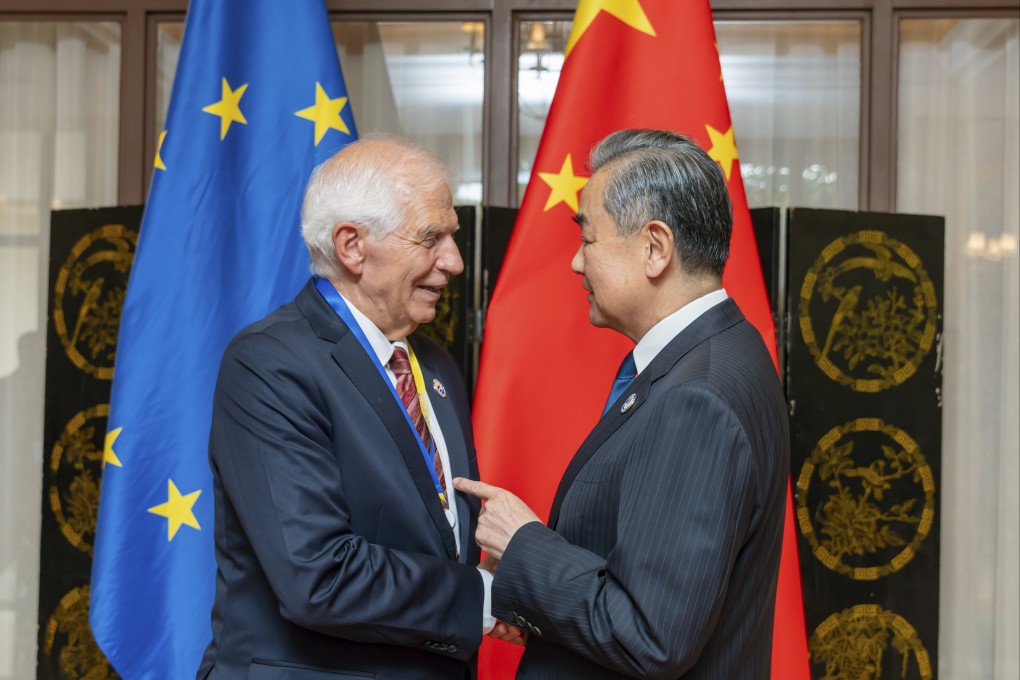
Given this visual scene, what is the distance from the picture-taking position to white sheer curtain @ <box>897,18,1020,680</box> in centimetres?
298

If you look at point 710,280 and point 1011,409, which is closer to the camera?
point 710,280

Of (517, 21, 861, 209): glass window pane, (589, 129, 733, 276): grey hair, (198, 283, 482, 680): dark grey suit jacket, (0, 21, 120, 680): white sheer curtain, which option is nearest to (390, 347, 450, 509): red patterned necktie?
(198, 283, 482, 680): dark grey suit jacket

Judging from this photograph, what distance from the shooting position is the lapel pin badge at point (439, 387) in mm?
1937

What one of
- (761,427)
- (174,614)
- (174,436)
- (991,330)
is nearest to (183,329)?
(174,436)

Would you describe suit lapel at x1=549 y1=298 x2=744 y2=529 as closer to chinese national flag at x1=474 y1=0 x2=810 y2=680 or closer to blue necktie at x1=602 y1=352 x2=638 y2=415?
blue necktie at x1=602 y1=352 x2=638 y2=415

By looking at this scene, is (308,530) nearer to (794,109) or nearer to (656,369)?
(656,369)

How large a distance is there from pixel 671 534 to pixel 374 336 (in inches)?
29.1

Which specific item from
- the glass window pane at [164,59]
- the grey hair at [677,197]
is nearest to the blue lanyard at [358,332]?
the grey hair at [677,197]

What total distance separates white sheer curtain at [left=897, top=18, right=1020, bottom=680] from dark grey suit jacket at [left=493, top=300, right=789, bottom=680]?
1.73m

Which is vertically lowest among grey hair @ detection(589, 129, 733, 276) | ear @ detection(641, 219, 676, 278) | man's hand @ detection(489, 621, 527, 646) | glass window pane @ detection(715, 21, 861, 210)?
man's hand @ detection(489, 621, 527, 646)

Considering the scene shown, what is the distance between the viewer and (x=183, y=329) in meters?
2.42

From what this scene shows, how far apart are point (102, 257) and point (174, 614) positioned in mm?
1142

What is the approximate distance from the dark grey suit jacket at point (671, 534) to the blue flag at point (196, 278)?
1169 mm

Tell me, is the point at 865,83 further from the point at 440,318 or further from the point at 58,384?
the point at 58,384
